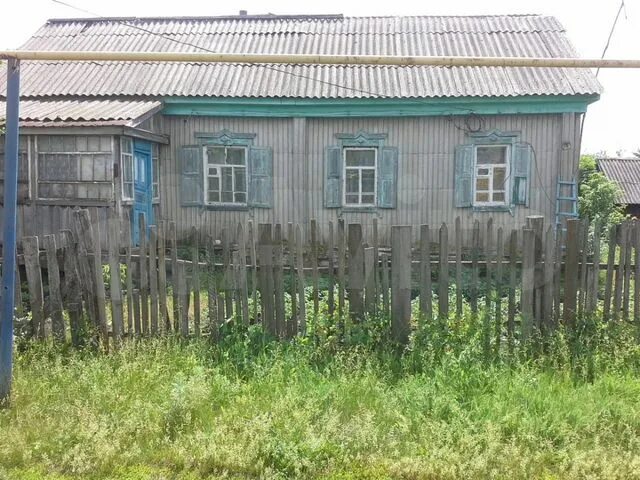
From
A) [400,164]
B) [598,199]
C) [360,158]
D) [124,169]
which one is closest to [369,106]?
[360,158]

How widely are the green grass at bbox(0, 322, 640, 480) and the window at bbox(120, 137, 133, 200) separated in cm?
541

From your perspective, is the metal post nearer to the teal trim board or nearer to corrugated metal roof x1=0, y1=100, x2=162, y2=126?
corrugated metal roof x1=0, y1=100, x2=162, y2=126

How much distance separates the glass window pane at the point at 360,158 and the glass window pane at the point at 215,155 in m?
2.61

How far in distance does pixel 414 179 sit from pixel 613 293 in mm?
6294

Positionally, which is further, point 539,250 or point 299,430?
point 539,250

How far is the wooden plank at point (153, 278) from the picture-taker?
15.0 feet

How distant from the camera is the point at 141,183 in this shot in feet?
33.4

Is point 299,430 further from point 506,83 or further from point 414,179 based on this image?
point 506,83

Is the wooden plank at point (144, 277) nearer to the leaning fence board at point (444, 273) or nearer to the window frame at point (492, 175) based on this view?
the leaning fence board at point (444, 273)

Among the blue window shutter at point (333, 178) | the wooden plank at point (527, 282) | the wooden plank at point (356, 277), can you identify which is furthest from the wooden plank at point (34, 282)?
the blue window shutter at point (333, 178)

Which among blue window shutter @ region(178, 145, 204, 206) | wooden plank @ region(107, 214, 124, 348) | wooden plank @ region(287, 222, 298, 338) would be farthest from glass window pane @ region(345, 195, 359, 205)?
wooden plank @ region(107, 214, 124, 348)

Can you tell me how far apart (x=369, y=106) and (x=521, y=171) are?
330 centimetres

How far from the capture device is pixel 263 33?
13594mm

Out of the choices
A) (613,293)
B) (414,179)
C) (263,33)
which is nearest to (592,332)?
(613,293)
